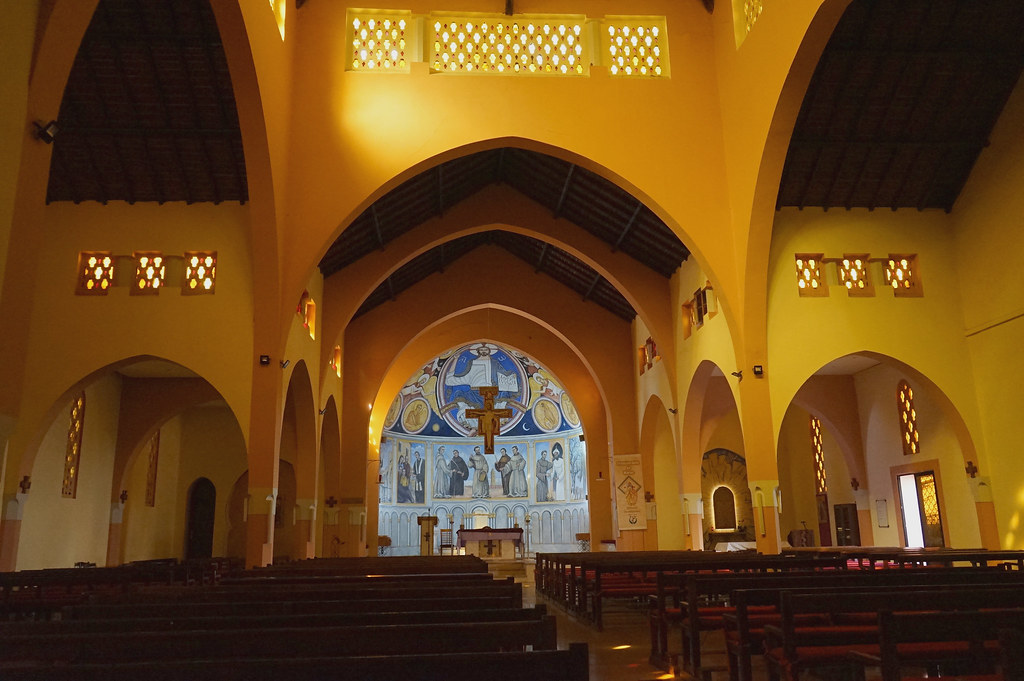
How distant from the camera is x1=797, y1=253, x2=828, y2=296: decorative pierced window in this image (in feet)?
45.8

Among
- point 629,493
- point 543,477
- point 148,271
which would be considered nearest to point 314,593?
point 148,271

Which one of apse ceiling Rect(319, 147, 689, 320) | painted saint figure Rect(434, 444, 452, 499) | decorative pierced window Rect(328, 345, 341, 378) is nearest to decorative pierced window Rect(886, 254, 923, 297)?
apse ceiling Rect(319, 147, 689, 320)

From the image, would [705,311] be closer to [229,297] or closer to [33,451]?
[229,297]

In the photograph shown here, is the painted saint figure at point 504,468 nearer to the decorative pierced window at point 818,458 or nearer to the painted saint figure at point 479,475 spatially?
the painted saint figure at point 479,475

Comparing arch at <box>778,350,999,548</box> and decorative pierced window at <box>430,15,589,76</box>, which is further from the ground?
decorative pierced window at <box>430,15,589,76</box>

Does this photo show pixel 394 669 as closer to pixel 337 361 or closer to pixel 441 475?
pixel 337 361

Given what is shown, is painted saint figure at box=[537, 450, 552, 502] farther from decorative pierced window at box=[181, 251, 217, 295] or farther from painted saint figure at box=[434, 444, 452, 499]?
decorative pierced window at box=[181, 251, 217, 295]

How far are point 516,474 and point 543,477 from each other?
3.77 ft

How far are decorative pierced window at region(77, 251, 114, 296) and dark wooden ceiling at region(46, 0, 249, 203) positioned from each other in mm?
987

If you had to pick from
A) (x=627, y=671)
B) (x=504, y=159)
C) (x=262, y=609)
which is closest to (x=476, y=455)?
(x=504, y=159)

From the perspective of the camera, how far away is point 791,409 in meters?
22.4

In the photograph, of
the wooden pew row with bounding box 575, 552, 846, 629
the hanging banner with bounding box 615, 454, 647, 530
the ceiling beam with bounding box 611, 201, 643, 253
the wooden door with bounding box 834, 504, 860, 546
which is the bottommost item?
the wooden pew row with bounding box 575, 552, 846, 629

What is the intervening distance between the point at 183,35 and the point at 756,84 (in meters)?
8.10

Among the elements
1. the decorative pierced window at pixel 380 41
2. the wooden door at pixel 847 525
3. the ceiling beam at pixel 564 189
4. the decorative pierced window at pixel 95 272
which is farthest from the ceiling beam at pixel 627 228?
the decorative pierced window at pixel 95 272
